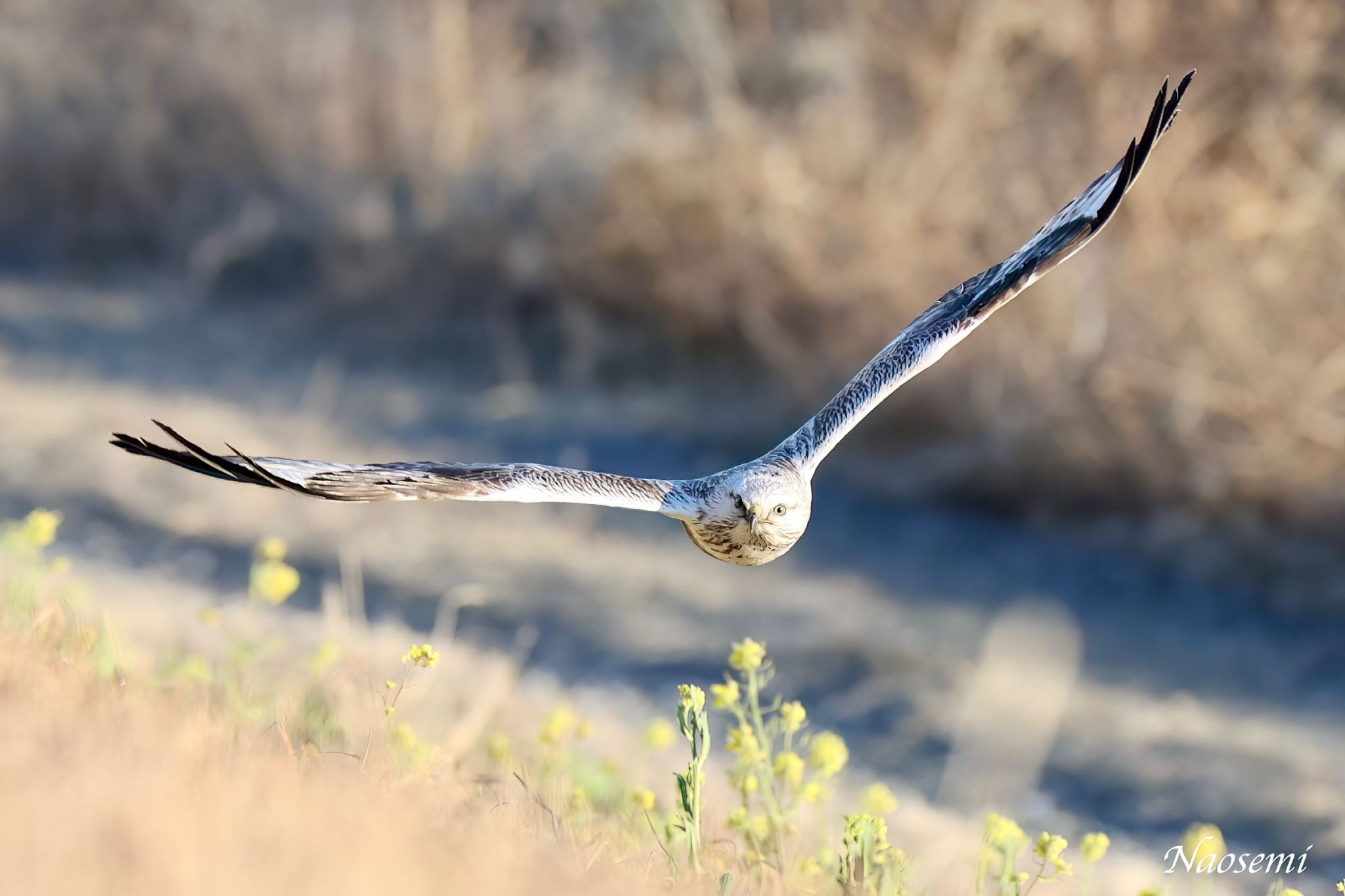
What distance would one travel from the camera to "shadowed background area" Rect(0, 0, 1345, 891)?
6.09 m

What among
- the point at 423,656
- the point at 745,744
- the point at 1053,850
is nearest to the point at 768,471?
the point at 745,744

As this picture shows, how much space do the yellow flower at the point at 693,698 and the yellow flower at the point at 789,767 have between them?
287 mm

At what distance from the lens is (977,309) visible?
3.46 meters

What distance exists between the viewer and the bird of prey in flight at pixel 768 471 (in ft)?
8.64

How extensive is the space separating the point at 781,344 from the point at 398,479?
18.1 feet

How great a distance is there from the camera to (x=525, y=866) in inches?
67.2

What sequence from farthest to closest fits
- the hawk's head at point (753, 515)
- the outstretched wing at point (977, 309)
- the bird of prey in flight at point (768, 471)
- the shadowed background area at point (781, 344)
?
1. the shadowed background area at point (781, 344)
2. the outstretched wing at point (977, 309)
3. the hawk's head at point (753, 515)
4. the bird of prey in flight at point (768, 471)

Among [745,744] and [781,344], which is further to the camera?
[781,344]

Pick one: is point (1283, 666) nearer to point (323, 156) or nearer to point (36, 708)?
point (36, 708)

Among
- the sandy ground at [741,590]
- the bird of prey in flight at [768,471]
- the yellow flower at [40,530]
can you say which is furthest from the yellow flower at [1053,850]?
the sandy ground at [741,590]

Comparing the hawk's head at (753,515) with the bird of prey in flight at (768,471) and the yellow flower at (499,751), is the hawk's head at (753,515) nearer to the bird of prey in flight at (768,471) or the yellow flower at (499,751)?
the bird of prey in flight at (768,471)

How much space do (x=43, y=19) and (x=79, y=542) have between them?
6.43 metres

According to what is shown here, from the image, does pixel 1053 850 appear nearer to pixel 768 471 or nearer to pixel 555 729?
pixel 555 729

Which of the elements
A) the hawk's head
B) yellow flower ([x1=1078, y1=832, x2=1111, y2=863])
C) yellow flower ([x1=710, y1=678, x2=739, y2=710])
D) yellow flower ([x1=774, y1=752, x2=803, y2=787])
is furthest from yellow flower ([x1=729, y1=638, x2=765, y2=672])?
the hawk's head
